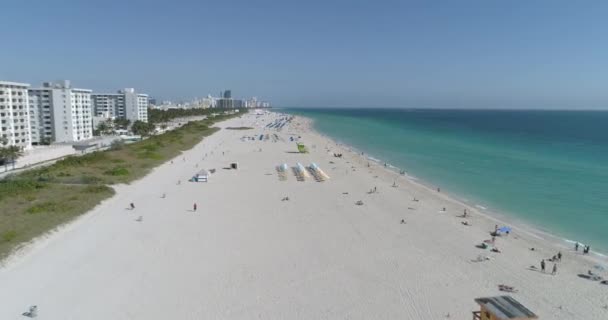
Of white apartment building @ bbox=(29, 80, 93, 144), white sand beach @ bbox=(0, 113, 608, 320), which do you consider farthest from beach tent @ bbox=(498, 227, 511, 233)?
white apartment building @ bbox=(29, 80, 93, 144)

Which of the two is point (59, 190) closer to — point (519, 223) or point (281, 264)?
point (281, 264)

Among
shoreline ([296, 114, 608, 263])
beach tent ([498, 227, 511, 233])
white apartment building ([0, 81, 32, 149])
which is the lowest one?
shoreline ([296, 114, 608, 263])

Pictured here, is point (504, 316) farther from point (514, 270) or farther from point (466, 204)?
point (466, 204)

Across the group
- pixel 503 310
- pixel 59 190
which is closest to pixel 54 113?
pixel 59 190

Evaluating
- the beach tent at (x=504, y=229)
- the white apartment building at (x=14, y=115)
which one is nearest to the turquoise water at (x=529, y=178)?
the beach tent at (x=504, y=229)

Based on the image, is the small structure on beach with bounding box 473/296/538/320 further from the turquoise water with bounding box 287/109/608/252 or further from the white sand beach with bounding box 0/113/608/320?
the turquoise water with bounding box 287/109/608/252

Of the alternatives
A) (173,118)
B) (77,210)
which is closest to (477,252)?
(77,210)
